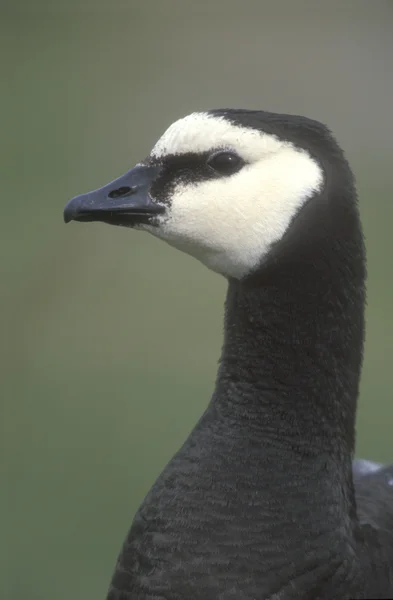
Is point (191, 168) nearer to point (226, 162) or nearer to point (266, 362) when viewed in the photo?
point (226, 162)

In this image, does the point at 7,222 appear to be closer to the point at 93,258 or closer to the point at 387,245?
the point at 93,258

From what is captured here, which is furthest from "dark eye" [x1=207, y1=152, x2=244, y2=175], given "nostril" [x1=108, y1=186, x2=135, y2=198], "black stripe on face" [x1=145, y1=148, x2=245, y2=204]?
"nostril" [x1=108, y1=186, x2=135, y2=198]

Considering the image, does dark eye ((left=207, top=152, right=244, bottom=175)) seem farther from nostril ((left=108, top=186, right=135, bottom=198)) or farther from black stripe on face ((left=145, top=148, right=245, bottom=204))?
nostril ((left=108, top=186, right=135, bottom=198))

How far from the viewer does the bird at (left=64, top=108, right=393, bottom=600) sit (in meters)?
0.95

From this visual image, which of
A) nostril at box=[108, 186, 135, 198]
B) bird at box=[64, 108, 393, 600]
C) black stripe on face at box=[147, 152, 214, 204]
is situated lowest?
bird at box=[64, 108, 393, 600]

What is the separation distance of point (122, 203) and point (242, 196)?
136 mm

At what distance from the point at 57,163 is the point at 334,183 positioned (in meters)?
3.23

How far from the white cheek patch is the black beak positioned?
0.03 meters

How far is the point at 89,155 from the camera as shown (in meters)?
4.16

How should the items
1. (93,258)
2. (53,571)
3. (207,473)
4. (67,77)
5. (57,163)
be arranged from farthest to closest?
1. (67,77)
2. (57,163)
3. (93,258)
4. (53,571)
5. (207,473)

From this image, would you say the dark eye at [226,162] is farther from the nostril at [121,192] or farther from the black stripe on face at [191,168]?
the nostril at [121,192]

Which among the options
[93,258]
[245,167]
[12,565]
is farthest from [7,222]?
[245,167]

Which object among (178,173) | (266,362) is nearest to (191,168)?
(178,173)

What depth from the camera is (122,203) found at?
1.03 meters
